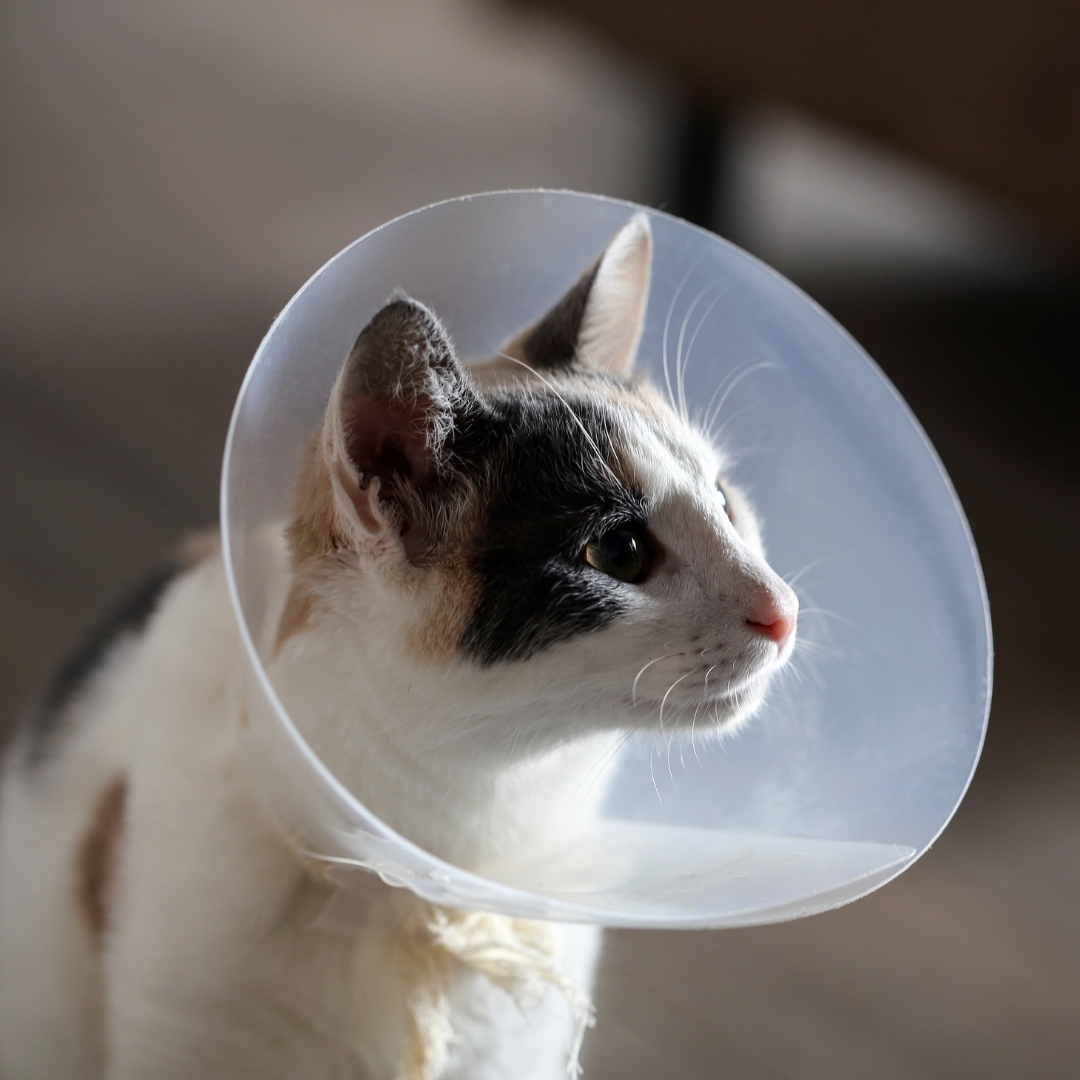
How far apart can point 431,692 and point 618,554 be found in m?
0.16

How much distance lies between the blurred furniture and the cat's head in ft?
4.81

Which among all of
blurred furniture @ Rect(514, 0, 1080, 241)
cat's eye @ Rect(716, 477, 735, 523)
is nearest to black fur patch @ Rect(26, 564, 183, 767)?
cat's eye @ Rect(716, 477, 735, 523)

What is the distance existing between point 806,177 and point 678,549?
256 centimetres

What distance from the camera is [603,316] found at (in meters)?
0.93

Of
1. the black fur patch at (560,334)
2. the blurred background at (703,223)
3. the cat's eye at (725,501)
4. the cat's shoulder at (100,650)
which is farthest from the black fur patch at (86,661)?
the cat's eye at (725,501)

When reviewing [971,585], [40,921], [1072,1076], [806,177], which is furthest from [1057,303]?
[40,921]

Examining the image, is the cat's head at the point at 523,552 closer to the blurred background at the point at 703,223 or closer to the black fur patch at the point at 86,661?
the black fur patch at the point at 86,661

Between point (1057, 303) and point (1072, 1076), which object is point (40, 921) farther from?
point (1057, 303)

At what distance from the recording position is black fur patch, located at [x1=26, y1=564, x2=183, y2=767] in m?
1.17

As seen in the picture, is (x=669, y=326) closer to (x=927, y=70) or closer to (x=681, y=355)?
(x=681, y=355)

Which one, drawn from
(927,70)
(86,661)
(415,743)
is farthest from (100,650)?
(927,70)

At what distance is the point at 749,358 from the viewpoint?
0.95m

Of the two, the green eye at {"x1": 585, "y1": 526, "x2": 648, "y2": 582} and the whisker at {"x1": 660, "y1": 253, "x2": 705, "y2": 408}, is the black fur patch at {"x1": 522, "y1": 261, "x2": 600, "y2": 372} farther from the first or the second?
the green eye at {"x1": 585, "y1": 526, "x2": 648, "y2": 582}

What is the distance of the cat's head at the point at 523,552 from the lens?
75 cm
